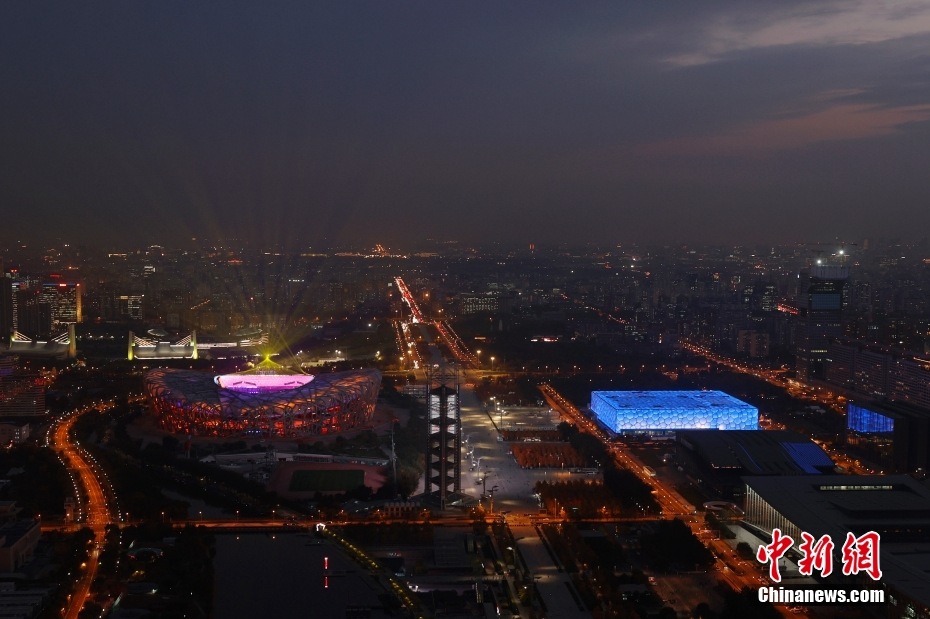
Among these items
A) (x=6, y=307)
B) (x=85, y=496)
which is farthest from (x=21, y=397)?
(x=6, y=307)

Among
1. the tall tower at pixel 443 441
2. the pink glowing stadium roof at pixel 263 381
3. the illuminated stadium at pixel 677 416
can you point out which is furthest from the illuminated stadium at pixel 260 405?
the illuminated stadium at pixel 677 416

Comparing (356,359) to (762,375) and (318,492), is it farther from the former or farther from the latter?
(318,492)

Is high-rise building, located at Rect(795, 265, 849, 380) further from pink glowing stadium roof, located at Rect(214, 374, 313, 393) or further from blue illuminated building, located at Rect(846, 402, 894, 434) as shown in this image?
pink glowing stadium roof, located at Rect(214, 374, 313, 393)

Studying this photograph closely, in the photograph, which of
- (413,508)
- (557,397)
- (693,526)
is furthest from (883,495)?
(557,397)

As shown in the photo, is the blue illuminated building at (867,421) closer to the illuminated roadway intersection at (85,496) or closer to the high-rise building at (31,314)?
the illuminated roadway intersection at (85,496)

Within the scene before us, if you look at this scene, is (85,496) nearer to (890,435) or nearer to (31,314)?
(890,435)

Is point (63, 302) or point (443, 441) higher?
point (63, 302)
